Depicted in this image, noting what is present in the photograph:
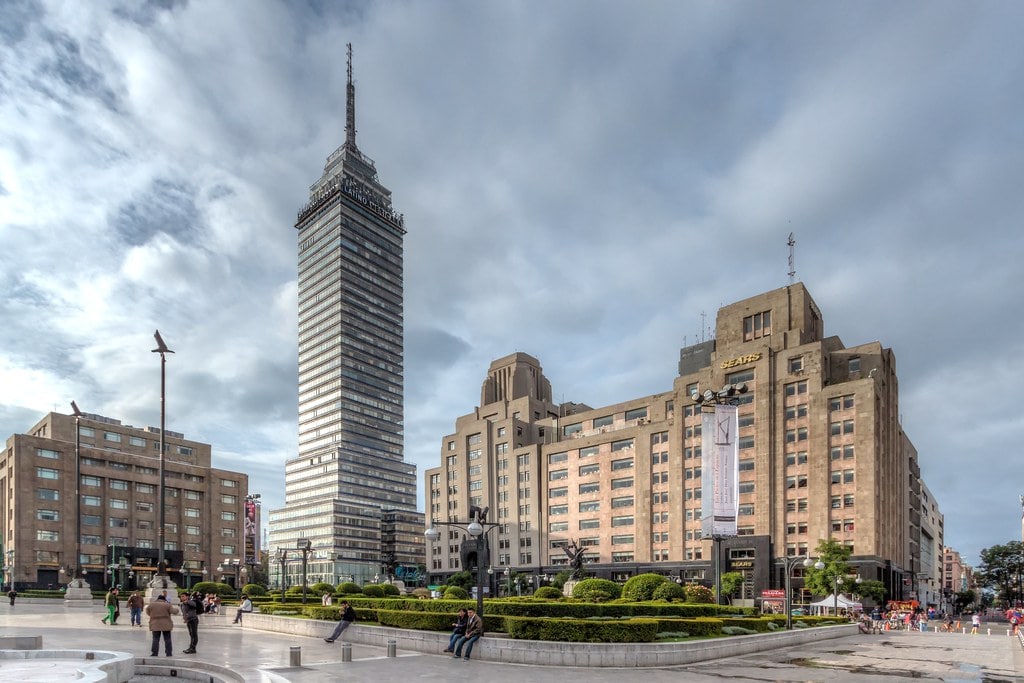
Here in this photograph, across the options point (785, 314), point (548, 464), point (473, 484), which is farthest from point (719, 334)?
point (473, 484)

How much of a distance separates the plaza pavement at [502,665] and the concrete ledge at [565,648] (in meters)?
0.43

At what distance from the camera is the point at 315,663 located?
21.5 meters

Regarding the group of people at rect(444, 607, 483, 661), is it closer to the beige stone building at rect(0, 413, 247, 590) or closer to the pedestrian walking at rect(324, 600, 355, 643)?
the pedestrian walking at rect(324, 600, 355, 643)

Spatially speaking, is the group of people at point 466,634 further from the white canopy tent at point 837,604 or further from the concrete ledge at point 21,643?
the white canopy tent at point 837,604

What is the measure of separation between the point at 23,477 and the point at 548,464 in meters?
72.1

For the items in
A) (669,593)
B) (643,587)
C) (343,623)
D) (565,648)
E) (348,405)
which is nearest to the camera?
(565,648)

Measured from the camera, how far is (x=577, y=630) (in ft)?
75.2

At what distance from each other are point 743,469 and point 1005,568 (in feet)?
229

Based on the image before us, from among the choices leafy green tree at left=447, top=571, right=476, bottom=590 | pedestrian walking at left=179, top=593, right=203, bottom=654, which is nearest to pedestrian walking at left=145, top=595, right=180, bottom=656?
pedestrian walking at left=179, top=593, right=203, bottom=654

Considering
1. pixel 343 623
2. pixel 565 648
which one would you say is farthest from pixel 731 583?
pixel 565 648

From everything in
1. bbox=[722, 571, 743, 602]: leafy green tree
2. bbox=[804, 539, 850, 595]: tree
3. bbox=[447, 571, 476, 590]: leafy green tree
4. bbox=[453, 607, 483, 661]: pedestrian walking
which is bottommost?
bbox=[447, 571, 476, 590]: leafy green tree

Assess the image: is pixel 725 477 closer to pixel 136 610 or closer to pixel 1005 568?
pixel 136 610

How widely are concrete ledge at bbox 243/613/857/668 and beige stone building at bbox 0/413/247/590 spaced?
64.5 m

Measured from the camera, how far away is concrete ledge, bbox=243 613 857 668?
2200 cm
